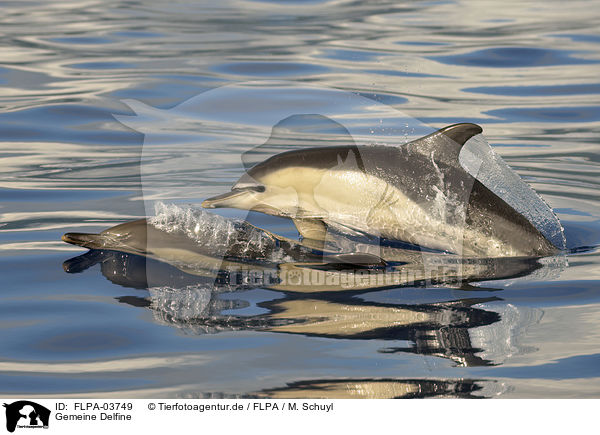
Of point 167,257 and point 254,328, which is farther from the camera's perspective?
point 167,257

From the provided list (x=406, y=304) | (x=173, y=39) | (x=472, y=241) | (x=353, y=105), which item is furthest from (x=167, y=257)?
(x=173, y=39)

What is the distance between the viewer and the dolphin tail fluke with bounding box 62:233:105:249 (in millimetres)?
6654

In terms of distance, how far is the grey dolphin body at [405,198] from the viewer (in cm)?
684

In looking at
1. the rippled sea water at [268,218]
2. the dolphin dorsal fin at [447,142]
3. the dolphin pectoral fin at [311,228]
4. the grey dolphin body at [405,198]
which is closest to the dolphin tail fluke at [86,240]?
the rippled sea water at [268,218]

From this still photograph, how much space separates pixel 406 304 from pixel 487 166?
2284 millimetres

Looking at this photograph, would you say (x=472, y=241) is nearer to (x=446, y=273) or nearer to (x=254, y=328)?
(x=446, y=273)

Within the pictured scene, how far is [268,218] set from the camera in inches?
315

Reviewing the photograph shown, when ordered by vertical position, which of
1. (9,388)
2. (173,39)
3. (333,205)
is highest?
(173,39)

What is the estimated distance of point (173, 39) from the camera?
20.1 m
